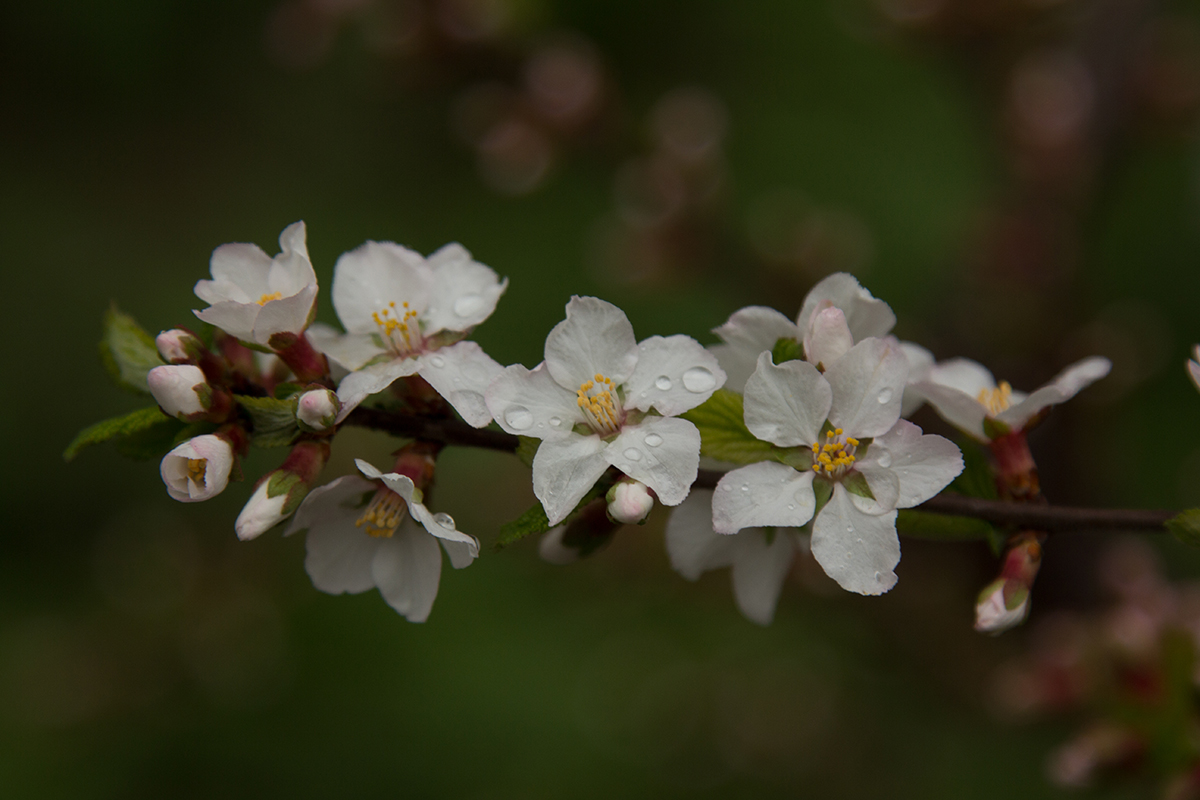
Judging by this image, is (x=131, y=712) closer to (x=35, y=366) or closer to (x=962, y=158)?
(x=35, y=366)

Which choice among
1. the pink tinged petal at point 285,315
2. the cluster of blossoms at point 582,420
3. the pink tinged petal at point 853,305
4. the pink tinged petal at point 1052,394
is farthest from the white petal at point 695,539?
the pink tinged petal at point 285,315

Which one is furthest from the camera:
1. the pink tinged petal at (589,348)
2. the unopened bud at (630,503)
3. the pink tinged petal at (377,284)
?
the pink tinged petal at (377,284)

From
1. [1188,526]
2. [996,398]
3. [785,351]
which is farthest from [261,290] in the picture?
[1188,526]

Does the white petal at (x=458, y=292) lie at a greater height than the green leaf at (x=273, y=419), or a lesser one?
greater

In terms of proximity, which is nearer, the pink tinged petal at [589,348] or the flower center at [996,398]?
the pink tinged petal at [589,348]

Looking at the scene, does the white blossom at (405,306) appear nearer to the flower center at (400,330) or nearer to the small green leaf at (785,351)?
the flower center at (400,330)

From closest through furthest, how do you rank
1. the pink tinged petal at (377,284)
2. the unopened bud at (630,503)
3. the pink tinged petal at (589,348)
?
the unopened bud at (630,503) → the pink tinged petal at (589,348) → the pink tinged petal at (377,284)

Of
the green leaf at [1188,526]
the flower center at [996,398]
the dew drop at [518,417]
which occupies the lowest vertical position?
the dew drop at [518,417]

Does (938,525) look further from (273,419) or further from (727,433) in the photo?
(273,419)
